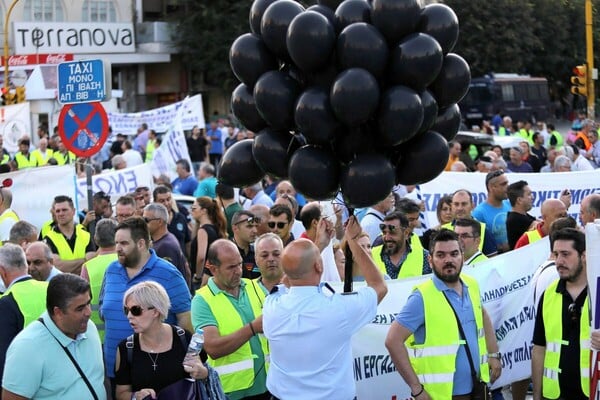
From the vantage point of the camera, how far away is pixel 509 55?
54.7 m

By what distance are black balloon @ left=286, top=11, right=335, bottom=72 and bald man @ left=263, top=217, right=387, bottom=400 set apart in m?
1.02

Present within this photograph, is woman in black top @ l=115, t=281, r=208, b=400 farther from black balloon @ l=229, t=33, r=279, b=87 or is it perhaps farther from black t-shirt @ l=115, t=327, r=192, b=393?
black balloon @ l=229, t=33, r=279, b=87

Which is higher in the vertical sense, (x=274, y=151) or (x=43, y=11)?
(x=43, y=11)

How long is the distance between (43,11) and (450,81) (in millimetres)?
48761

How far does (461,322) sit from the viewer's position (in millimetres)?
6809

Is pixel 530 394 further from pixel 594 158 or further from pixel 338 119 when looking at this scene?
pixel 594 158

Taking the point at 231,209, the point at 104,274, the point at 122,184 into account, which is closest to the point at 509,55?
the point at 122,184

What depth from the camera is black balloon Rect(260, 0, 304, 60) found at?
6461 millimetres

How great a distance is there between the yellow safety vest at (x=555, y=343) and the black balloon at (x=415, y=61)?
1.75 m

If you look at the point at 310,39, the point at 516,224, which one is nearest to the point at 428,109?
the point at 310,39

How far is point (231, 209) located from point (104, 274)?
3.87 meters

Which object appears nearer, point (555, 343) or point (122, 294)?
point (555, 343)

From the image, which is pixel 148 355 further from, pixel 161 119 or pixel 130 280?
pixel 161 119

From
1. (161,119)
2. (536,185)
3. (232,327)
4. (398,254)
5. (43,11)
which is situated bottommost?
(232,327)
